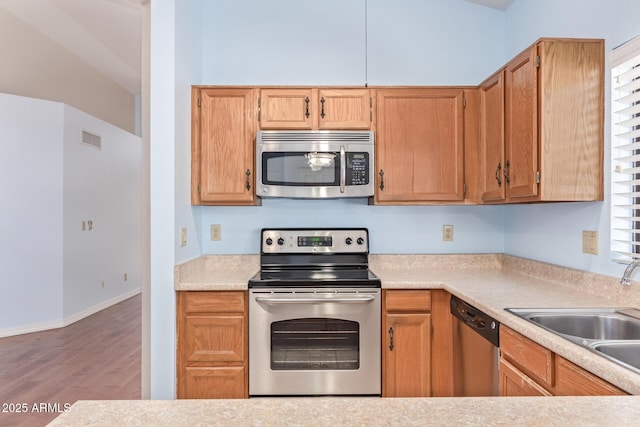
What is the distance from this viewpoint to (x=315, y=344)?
2285 mm

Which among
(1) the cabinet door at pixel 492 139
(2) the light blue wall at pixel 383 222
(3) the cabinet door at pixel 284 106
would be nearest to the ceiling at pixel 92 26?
(3) the cabinet door at pixel 284 106

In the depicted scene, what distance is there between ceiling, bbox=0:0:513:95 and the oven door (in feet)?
9.56

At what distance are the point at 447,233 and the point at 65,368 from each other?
3.15 metres

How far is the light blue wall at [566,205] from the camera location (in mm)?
1834

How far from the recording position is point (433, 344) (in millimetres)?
2303

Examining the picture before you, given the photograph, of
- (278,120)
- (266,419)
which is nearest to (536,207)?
(278,120)

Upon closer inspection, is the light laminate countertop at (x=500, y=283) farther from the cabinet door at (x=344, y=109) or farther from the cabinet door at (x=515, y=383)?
the cabinet door at (x=344, y=109)

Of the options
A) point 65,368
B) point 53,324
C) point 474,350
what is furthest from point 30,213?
point 474,350

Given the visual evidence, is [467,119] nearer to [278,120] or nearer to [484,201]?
[484,201]

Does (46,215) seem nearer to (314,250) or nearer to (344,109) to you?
(314,250)

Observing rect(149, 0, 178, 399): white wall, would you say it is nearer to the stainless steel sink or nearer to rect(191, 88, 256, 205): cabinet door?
rect(191, 88, 256, 205): cabinet door

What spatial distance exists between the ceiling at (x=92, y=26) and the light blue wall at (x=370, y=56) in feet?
4.37

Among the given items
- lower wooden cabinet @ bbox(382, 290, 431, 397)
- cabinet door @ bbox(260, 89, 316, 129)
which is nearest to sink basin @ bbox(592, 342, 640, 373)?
lower wooden cabinet @ bbox(382, 290, 431, 397)

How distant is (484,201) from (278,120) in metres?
1.42
